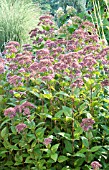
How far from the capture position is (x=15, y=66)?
228 cm

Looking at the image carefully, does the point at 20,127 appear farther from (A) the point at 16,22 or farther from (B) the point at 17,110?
(A) the point at 16,22

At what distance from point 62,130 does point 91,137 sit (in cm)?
24

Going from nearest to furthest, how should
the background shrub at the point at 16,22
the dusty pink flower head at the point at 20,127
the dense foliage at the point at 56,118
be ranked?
the dusty pink flower head at the point at 20,127 → the dense foliage at the point at 56,118 → the background shrub at the point at 16,22

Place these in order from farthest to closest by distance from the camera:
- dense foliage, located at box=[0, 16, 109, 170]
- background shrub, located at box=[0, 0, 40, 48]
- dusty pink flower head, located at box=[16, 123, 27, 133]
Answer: background shrub, located at box=[0, 0, 40, 48] → dense foliage, located at box=[0, 16, 109, 170] → dusty pink flower head, located at box=[16, 123, 27, 133]

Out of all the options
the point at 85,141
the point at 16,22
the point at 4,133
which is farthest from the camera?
the point at 16,22

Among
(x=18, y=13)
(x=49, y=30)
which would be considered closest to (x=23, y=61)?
(x=49, y=30)

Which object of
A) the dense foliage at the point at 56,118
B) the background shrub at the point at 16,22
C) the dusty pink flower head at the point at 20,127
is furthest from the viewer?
the background shrub at the point at 16,22

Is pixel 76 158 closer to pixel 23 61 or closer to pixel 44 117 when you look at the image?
pixel 44 117

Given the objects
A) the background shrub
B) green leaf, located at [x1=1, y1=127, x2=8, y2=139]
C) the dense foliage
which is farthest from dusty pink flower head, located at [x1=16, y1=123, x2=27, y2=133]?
the background shrub

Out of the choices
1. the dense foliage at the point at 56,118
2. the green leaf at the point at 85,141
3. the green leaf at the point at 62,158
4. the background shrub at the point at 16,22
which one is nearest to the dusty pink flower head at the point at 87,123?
the dense foliage at the point at 56,118

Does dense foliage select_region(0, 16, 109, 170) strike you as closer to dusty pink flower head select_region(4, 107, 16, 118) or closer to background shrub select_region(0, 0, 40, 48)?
dusty pink flower head select_region(4, 107, 16, 118)

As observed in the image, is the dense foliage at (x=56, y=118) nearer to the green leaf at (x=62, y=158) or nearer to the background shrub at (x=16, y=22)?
the green leaf at (x=62, y=158)

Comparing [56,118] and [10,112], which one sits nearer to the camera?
[10,112]

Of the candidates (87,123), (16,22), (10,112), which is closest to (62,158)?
(87,123)
